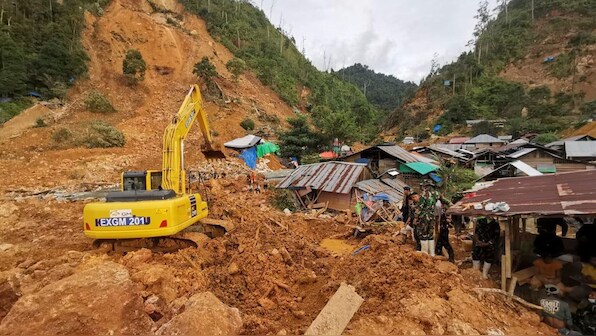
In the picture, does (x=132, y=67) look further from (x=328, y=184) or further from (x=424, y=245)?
(x=424, y=245)

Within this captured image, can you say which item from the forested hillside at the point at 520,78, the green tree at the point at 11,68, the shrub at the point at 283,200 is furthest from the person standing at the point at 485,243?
the forested hillside at the point at 520,78

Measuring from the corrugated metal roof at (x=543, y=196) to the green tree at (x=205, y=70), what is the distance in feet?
97.9

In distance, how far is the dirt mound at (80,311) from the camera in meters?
3.72

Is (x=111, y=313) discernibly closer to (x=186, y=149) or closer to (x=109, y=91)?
(x=186, y=149)

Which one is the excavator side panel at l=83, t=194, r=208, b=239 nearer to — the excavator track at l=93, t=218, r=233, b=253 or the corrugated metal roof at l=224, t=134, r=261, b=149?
the excavator track at l=93, t=218, r=233, b=253

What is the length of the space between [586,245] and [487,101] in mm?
55160

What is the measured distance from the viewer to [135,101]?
2898 centimetres

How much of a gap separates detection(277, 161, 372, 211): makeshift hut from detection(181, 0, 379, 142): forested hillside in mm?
19603

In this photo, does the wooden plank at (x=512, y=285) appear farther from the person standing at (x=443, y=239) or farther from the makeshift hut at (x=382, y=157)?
the makeshift hut at (x=382, y=157)

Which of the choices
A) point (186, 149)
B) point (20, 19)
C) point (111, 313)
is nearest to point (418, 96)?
point (186, 149)

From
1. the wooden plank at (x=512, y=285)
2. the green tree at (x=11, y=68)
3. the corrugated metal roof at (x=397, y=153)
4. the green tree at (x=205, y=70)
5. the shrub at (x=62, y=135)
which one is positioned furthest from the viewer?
the green tree at (x=205, y=70)

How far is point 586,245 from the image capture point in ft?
19.2

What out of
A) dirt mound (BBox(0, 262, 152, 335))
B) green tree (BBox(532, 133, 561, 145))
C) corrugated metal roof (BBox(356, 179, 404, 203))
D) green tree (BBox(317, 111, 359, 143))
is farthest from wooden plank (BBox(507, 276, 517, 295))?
green tree (BBox(532, 133, 561, 145))

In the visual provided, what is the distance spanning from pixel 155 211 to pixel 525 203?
20.3ft
